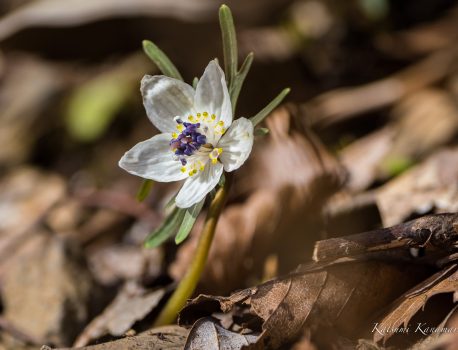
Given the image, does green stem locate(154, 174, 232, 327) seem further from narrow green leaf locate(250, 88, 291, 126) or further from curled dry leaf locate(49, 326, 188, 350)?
narrow green leaf locate(250, 88, 291, 126)

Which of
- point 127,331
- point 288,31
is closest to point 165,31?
point 288,31

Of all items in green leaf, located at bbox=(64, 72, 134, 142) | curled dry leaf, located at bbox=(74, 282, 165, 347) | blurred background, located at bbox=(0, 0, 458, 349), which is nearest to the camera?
curled dry leaf, located at bbox=(74, 282, 165, 347)

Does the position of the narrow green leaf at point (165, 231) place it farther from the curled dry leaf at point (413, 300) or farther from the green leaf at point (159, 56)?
the curled dry leaf at point (413, 300)

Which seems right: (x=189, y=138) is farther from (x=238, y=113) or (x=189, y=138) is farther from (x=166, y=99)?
(x=238, y=113)

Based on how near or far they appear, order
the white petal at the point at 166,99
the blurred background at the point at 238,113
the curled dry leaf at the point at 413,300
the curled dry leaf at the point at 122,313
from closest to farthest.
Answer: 1. the curled dry leaf at the point at 413,300
2. the white petal at the point at 166,99
3. the curled dry leaf at the point at 122,313
4. the blurred background at the point at 238,113

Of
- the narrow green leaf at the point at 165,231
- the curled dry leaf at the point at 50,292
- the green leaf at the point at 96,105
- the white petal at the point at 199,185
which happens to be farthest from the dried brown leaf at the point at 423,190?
the green leaf at the point at 96,105

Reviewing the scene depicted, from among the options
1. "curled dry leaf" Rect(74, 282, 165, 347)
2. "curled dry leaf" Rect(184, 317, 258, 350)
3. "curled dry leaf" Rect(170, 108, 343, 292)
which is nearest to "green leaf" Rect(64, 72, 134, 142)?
"curled dry leaf" Rect(170, 108, 343, 292)
